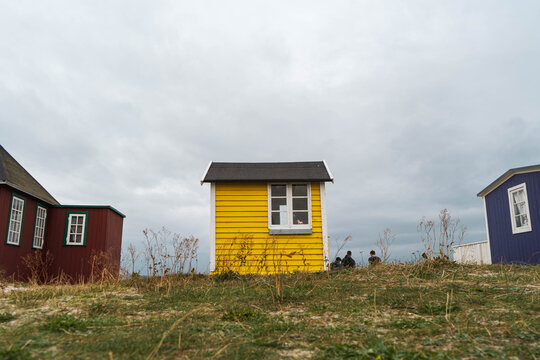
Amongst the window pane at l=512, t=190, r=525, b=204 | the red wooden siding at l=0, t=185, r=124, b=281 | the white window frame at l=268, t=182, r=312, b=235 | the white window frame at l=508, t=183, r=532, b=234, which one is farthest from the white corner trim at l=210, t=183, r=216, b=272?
the window pane at l=512, t=190, r=525, b=204

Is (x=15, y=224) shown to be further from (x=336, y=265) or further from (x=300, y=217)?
(x=336, y=265)

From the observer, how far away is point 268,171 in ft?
39.7

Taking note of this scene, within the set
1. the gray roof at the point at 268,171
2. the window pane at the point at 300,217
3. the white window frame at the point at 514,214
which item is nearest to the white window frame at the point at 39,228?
the gray roof at the point at 268,171

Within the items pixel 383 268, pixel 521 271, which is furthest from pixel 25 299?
pixel 521 271

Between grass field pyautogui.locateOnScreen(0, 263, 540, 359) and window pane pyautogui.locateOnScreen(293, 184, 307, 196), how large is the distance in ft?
17.2

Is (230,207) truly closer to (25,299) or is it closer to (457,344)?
(25,299)

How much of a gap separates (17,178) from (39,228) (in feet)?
6.03

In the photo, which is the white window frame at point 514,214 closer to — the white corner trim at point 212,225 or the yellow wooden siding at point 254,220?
the yellow wooden siding at point 254,220

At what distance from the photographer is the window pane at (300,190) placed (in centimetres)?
1188

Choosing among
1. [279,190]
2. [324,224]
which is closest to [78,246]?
[279,190]

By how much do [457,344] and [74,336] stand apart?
3297 mm

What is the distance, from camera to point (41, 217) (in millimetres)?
13719

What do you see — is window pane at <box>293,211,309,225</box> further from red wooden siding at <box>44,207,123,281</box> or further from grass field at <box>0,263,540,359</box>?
red wooden siding at <box>44,207,123,281</box>

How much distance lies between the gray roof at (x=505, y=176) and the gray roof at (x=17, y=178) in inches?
598
